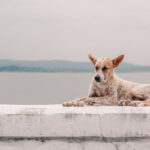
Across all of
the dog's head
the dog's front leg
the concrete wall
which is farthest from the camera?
Answer: the dog's head

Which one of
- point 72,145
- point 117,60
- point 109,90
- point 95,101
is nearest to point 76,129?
point 72,145

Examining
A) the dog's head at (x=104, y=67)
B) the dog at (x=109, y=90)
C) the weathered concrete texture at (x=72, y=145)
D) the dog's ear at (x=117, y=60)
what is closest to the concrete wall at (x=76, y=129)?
the weathered concrete texture at (x=72, y=145)

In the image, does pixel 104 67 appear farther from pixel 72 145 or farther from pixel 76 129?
pixel 72 145

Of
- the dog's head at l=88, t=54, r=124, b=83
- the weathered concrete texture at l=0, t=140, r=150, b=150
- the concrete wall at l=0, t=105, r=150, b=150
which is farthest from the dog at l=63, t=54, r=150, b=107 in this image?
the weathered concrete texture at l=0, t=140, r=150, b=150

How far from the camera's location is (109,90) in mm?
3611

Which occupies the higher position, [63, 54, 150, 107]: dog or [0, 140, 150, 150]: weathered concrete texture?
[63, 54, 150, 107]: dog

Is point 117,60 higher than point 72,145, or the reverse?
point 117,60

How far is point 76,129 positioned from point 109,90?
0.84 m

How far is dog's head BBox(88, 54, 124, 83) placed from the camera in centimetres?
350

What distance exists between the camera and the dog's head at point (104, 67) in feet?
11.5

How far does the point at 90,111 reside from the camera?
2.99 meters

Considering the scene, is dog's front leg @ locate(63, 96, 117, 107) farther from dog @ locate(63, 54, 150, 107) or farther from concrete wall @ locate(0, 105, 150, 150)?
concrete wall @ locate(0, 105, 150, 150)

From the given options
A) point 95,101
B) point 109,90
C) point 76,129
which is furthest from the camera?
point 109,90

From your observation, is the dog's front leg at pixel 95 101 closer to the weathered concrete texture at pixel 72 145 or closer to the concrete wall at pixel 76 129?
the concrete wall at pixel 76 129
